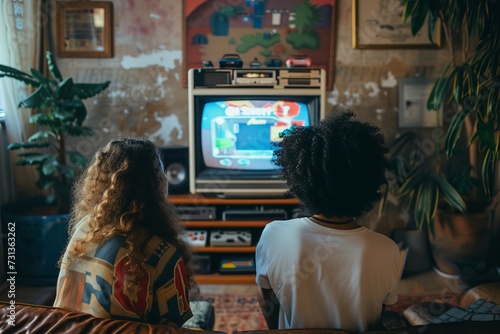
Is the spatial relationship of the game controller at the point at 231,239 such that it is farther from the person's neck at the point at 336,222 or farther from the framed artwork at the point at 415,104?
the person's neck at the point at 336,222

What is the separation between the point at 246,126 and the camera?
2738mm

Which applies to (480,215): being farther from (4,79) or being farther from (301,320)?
(4,79)

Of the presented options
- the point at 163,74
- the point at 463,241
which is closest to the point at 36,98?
the point at 163,74

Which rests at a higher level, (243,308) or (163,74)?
(163,74)

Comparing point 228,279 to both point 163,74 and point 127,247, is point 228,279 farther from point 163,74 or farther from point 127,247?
point 127,247

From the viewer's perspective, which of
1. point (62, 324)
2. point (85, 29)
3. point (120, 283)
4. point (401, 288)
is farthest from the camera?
point (85, 29)

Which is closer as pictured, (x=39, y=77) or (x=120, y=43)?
(x=39, y=77)

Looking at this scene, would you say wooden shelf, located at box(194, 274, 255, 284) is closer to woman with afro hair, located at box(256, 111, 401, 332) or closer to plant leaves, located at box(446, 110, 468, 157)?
plant leaves, located at box(446, 110, 468, 157)

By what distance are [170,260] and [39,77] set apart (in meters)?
1.83

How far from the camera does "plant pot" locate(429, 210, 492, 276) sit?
2859mm

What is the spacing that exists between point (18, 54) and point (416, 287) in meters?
2.82

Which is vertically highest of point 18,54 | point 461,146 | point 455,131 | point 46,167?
point 18,54

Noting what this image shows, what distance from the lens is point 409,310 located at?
5.24 feet

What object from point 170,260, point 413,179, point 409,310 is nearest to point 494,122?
point 413,179
